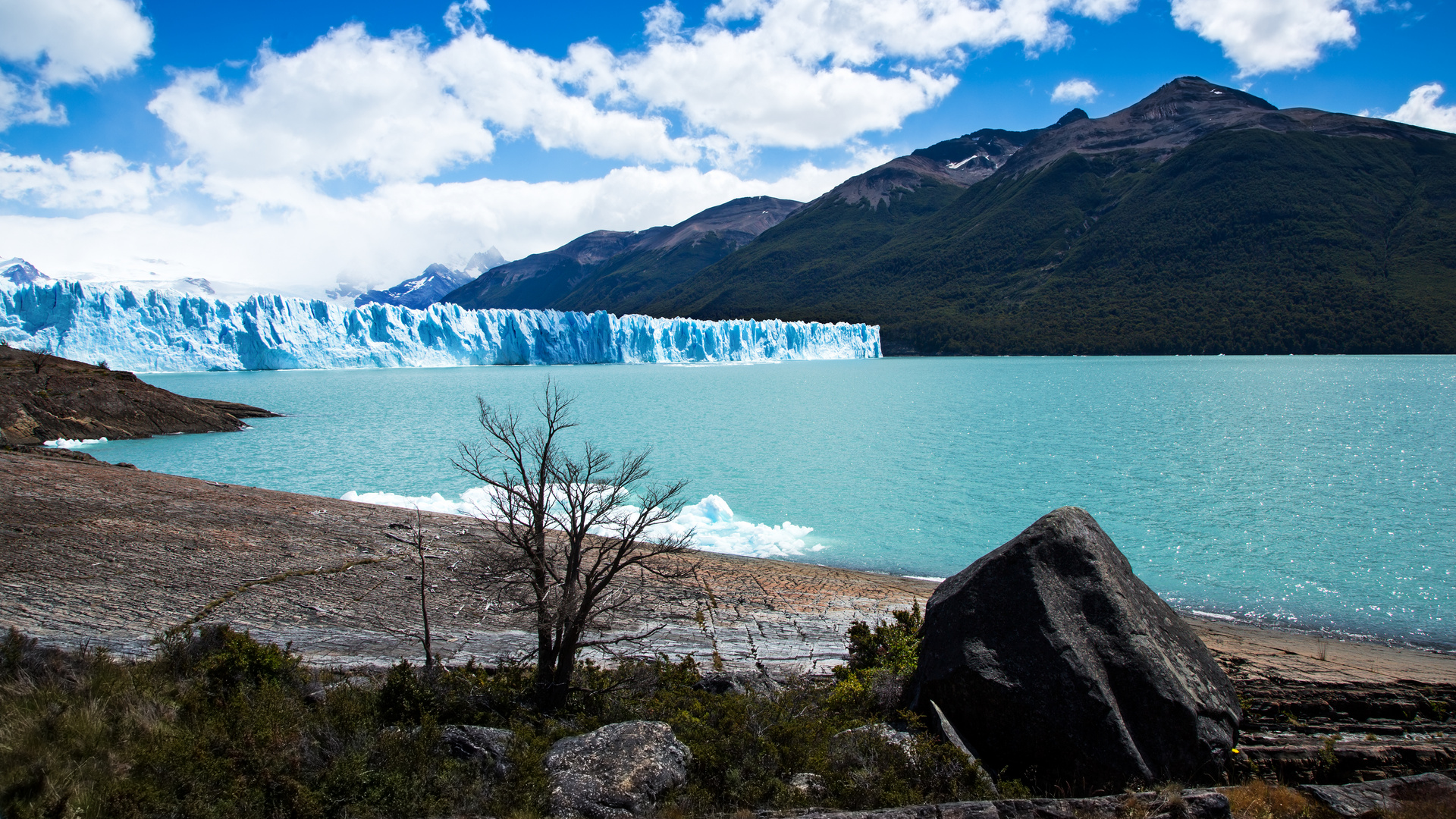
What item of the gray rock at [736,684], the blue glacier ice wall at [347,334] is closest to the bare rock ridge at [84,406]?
the gray rock at [736,684]

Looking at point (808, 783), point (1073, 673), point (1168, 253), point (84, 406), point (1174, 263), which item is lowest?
point (808, 783)

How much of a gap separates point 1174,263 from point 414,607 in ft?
394

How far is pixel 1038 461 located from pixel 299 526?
21.8 metres

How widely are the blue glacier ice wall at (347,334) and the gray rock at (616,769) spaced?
81454 millimetres

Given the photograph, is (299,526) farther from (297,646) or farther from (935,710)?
(935,710)

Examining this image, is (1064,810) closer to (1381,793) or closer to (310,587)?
(1381,793)

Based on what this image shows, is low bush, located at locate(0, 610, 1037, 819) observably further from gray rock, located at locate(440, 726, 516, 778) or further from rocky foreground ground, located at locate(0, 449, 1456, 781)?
rocky foreground ground, located at locate(0, 449, 1456, 781)

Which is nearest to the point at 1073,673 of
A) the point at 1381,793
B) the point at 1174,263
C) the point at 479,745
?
the point at 1381,793

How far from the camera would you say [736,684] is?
7.30 m

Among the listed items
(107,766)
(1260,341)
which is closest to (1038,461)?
(107,766)

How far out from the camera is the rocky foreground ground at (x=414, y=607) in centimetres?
707

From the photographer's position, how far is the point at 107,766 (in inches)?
182

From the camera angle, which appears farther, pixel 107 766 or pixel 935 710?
pixel 935 710

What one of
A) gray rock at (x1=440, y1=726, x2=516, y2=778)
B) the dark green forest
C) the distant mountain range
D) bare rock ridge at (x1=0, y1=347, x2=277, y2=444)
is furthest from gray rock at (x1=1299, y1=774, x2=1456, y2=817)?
the dark green forest
